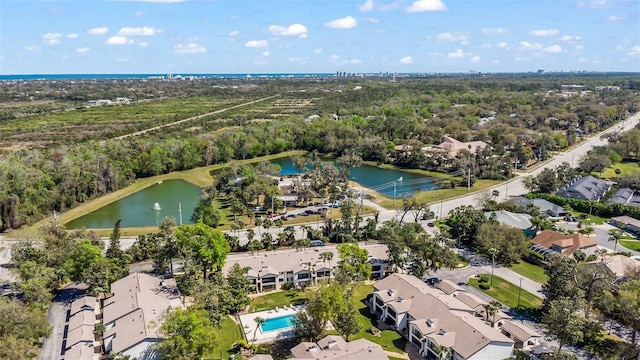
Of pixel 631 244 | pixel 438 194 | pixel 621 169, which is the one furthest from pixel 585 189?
pixel 621 169

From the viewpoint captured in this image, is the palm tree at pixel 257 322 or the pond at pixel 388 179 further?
the pond at pixel 388 179

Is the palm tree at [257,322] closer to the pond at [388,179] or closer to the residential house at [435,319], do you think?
the residential house at [435,319]

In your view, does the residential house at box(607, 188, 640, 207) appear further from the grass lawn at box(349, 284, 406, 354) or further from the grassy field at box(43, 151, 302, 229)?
the grassy field at box(43, 151, 302, 229)

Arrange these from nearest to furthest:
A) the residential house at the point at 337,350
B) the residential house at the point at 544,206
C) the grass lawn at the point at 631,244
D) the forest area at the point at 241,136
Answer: the residential house at the point at 337,350 → the grass lawn at the point at 631,244 → the residential house at the point at 544,206 → the forest area at the point at 241,136

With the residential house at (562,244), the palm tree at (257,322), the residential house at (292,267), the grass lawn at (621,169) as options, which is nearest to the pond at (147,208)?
the residential house at (292,267)

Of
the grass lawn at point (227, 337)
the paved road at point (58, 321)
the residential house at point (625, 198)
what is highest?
the residential house at point (625, 198)

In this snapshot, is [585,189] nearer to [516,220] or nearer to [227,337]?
[516,220]

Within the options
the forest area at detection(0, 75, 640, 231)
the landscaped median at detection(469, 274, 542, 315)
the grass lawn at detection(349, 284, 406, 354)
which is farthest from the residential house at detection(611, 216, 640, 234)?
the grass lawn at detection(349, 284, 406, 354)
